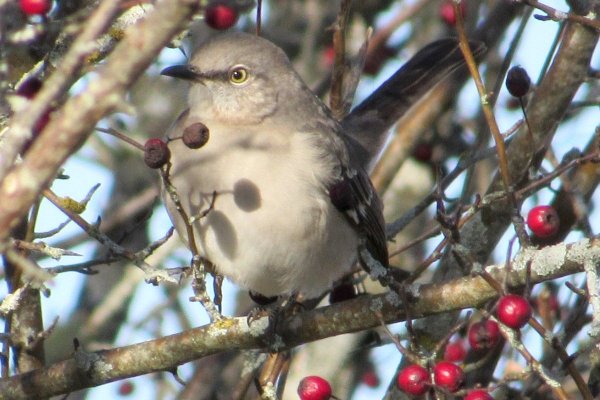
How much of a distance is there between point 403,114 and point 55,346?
266cm

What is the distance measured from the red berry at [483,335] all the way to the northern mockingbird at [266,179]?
2.56 ft

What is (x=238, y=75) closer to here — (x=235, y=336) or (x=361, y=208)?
(x=361, y=208)

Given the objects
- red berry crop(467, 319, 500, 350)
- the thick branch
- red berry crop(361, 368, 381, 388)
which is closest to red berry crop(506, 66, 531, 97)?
the thick branch

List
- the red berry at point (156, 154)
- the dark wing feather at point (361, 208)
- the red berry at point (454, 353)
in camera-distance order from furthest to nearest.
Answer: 1. the red berry at point (454, 353)
2. the dark wing feather at point (361, 208)
3. the red berry at point (156, 154)

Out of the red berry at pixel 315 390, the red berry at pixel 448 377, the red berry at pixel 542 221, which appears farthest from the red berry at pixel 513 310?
the red berry at pixel 315 390

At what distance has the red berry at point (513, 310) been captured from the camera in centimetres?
317

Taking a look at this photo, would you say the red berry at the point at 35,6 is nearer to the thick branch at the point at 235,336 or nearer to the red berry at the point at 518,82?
the thick branch at the point at 235,336

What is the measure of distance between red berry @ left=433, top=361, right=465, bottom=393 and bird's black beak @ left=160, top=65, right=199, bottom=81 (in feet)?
6.41


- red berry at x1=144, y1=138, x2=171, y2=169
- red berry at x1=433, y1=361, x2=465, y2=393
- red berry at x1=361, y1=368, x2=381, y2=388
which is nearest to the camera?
red berry at x1=144, y1=138, x2=171, y2=169

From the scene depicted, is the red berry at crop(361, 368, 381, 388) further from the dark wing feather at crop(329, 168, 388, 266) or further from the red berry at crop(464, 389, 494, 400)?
A: the red berry at crop(464, 389, 494, 400)

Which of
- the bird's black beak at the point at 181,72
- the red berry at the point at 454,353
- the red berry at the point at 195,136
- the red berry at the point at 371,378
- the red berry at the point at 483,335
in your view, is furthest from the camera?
the red berry at the point at 371,378

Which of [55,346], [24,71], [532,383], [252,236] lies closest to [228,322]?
[252,236]

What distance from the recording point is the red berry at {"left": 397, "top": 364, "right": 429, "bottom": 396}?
3.47m

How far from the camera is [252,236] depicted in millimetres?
4352
